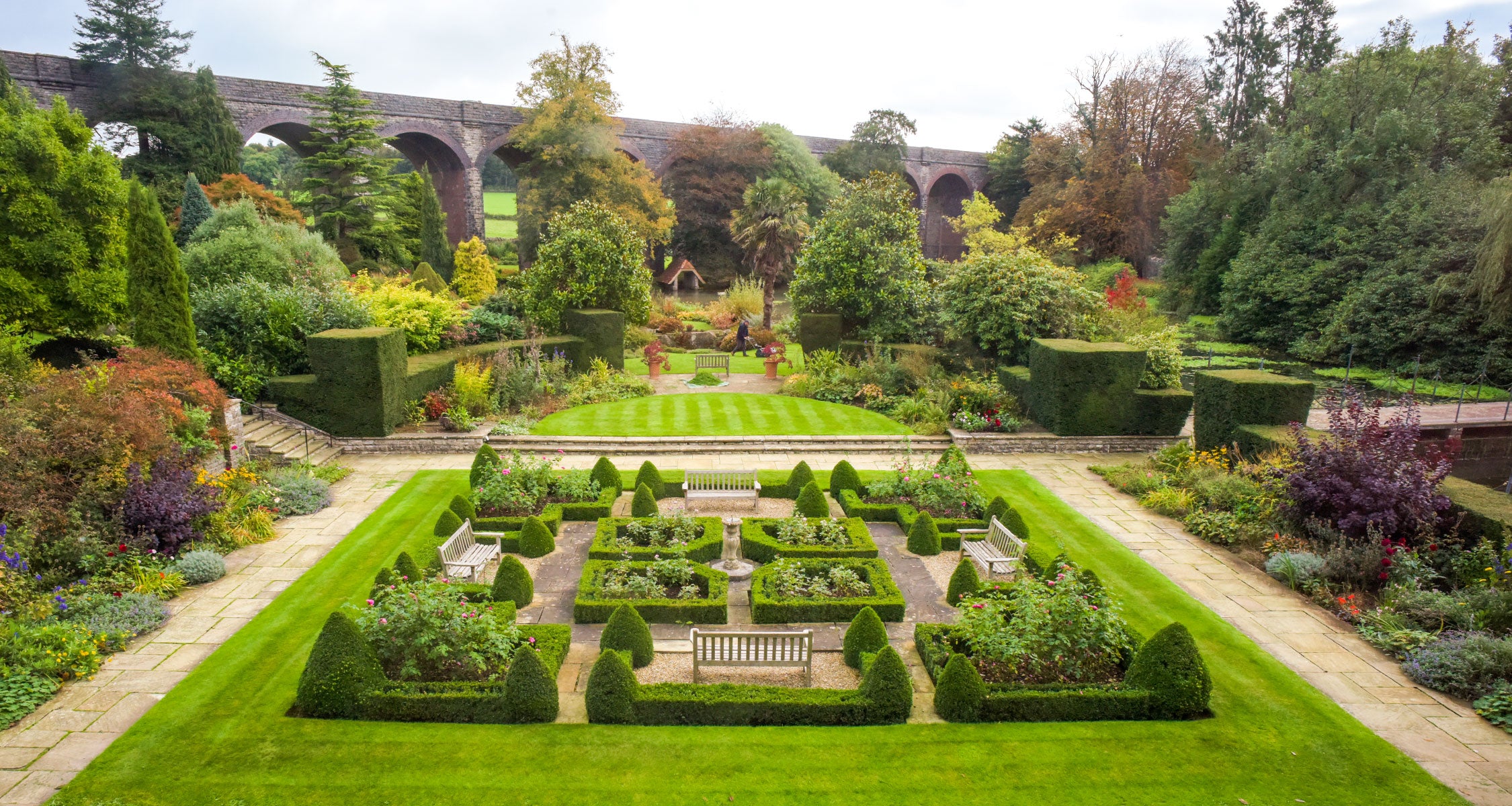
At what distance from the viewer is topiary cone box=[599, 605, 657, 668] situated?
23.7 ft

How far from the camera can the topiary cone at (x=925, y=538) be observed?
10.2m

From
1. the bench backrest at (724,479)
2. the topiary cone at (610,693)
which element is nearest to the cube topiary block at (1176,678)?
the topiary cone at (610,693)

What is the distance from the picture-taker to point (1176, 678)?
6578 millimetres

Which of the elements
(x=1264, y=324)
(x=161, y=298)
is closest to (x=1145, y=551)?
(x=161, y=298)

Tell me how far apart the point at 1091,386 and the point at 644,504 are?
31.0 ft

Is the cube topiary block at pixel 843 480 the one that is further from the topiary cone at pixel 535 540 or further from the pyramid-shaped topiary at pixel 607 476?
the topiary cone at pixel 535 540

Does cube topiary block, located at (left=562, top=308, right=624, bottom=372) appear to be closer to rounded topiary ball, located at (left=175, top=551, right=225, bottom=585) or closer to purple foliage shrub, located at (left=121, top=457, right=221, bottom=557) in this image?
purple foliage shrub, located at (left=121, top=457, right=221, bottom=557)

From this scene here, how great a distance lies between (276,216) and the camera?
2742cm

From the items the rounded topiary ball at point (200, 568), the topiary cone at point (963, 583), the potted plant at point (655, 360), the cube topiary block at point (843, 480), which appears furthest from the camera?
the potted plant at point (655, 360)

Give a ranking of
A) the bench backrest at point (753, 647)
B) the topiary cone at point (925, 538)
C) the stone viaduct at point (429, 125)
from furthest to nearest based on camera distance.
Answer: the stone viaduct at point (429, 125) < the topiary cone at point (925, 538) < the bench backrest at point (753, 647)

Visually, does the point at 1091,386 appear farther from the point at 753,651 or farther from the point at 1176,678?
the point at 753,651

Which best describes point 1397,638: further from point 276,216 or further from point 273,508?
point 276,216

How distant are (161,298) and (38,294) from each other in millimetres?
3482

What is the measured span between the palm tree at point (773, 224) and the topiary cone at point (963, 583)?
1944 cm
